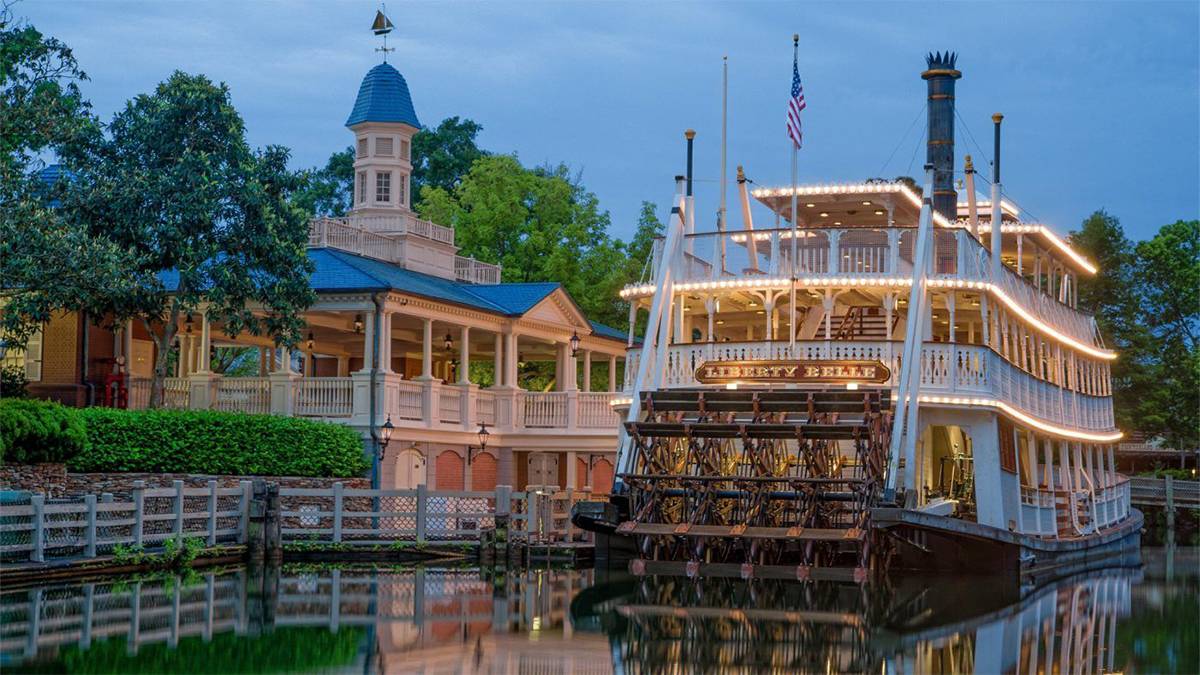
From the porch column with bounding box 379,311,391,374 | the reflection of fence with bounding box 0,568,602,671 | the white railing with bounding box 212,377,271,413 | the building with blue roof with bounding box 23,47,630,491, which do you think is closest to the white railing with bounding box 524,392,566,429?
the building with blue roof with bounding box 23,47,630,491

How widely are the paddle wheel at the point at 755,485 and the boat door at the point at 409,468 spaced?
26.6 feet

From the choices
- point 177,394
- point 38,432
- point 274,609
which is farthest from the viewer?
point 177,394

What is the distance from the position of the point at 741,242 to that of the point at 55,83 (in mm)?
12192

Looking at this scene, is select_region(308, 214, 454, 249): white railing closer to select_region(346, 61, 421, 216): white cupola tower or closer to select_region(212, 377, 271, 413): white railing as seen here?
select_region(346, 61, 421, 216): white cupola tower

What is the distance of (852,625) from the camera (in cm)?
1888

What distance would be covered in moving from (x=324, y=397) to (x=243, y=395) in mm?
1621

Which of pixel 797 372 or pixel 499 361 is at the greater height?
pixel 499 361

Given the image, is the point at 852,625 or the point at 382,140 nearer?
the point at 852,625

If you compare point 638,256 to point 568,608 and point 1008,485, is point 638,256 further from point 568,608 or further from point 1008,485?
point 568,608

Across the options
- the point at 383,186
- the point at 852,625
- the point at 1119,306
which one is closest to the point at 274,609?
the point at 852,625

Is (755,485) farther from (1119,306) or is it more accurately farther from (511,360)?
(1119,306)

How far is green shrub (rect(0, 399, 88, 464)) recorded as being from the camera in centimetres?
2431

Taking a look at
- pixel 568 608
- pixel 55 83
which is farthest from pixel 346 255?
pixel 568 608

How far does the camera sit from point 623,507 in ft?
85.1
